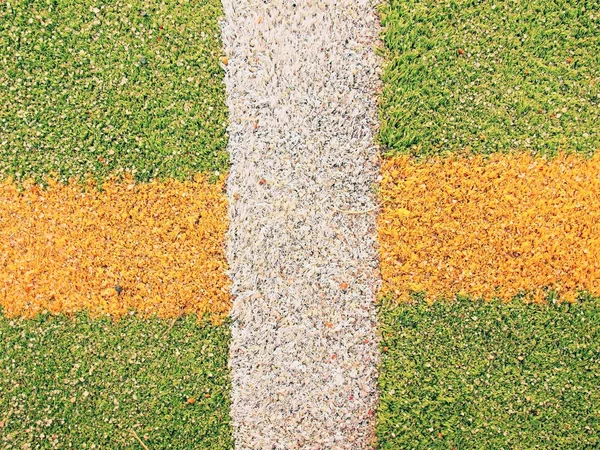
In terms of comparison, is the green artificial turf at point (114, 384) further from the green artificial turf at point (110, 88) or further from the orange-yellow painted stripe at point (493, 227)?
the orange-yellow painted stripe at point (493, 227)

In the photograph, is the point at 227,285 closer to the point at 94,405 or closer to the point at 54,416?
the point at 94,405

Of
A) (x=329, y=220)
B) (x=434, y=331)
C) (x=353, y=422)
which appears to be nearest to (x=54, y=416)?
(x=353, y=422)

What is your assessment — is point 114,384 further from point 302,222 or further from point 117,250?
point 302,222

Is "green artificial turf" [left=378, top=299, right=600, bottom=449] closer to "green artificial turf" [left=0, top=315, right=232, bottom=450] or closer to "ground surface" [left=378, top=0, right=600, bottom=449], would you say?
"ground surface" [left=378, top=0, right=600, bottom=449]

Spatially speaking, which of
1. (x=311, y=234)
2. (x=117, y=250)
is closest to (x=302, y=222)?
(x=311, y=234)

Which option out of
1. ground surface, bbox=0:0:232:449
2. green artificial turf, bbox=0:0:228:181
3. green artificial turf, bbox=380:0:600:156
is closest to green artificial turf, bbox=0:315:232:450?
ground surface, bbox=0:0:232:449
